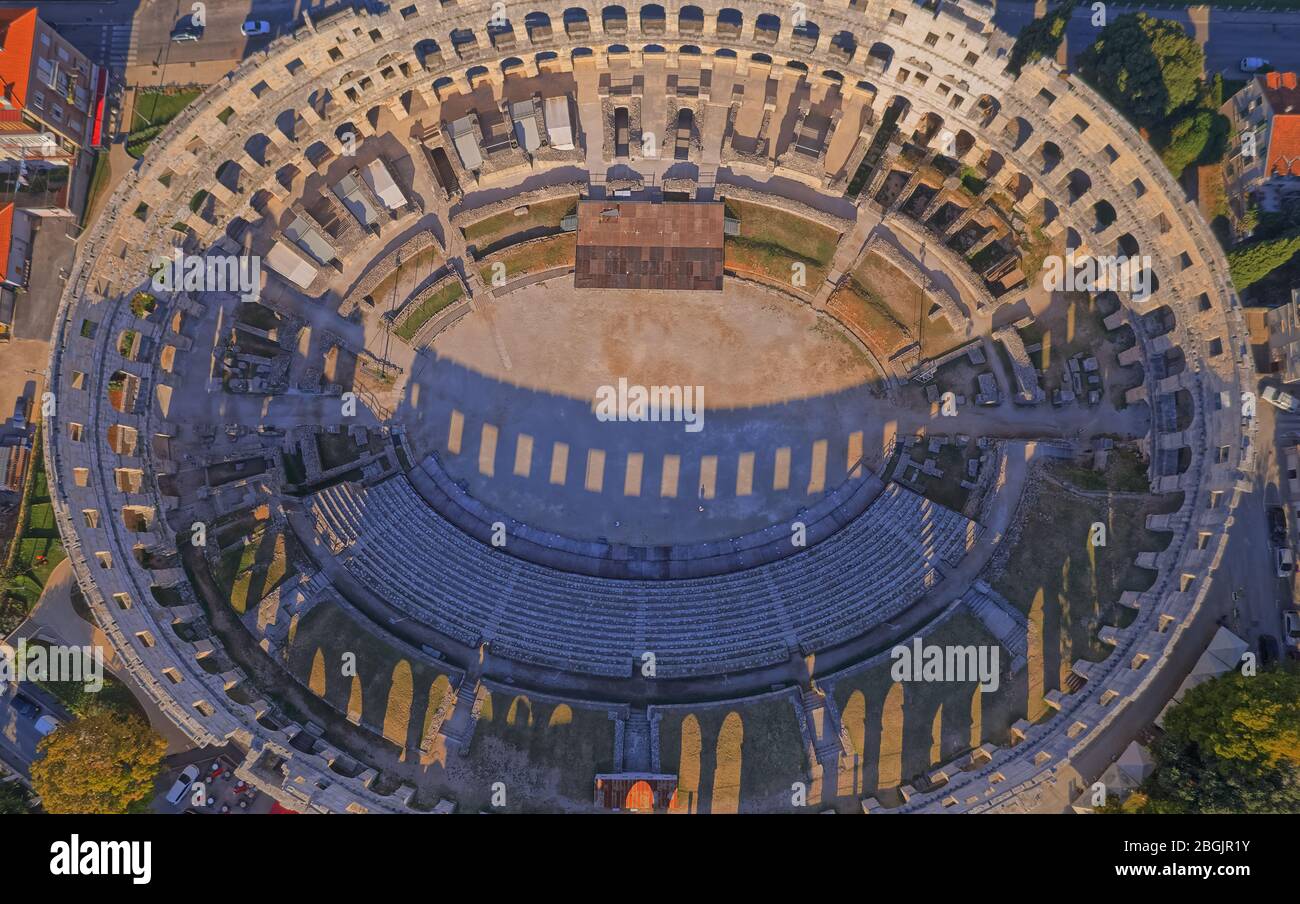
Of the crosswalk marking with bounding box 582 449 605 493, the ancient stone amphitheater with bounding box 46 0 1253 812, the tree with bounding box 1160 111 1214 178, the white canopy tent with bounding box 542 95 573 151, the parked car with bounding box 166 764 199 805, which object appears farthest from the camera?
the crosswalk marking with bounding box 582 449 605 493

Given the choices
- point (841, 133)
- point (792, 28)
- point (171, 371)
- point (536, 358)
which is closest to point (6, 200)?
point (171, 371)

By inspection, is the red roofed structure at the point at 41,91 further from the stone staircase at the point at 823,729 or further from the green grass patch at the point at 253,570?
the stone staircase at the point at 823,729

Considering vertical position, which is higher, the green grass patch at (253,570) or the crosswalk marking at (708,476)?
the crosswalk marking at (708,476)

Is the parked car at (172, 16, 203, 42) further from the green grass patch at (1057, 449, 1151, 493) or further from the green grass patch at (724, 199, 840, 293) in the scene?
the green grass patch at (1057, 449, 1151, 493)

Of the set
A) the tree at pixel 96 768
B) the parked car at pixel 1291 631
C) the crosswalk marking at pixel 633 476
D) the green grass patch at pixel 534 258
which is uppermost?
the green grass patch at pixel 534 258

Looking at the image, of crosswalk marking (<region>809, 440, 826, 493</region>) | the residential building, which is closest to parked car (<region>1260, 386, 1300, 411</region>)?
crosswalk marking (<region>809, 440, 826, 493</region>)

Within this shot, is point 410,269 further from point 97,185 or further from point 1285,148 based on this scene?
point 1285,148

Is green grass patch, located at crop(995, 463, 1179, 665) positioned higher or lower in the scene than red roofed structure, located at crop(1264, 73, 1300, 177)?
lower

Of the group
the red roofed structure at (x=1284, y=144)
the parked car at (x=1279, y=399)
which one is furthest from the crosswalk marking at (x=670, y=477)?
the red roofed structure at (x=1284, y=144)
